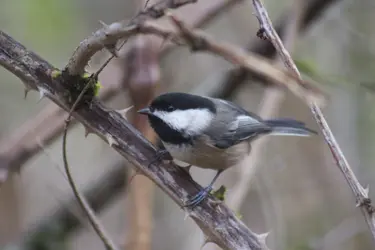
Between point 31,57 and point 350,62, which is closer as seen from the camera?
point 31,57

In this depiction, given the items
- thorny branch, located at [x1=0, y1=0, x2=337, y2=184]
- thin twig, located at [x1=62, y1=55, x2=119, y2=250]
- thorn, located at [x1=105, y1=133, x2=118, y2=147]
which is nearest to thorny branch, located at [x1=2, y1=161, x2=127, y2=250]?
thorny branch, located at [x1=0, y1=0, x2=337, y2=184]

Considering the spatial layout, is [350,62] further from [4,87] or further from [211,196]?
[4,87]

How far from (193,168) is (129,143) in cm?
147

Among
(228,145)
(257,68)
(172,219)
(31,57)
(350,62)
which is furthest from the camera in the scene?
(172,219)

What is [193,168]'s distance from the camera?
8.04 ft

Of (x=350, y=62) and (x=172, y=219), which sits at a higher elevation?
(x=350, y=62)

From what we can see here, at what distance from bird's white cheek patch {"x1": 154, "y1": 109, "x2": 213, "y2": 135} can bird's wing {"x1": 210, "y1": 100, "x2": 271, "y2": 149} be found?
0.06m

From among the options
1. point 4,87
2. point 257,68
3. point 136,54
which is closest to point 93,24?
point 4,87

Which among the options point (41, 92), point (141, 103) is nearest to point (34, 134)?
point (141, 103)

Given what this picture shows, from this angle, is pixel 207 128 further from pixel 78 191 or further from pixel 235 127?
pixel 78 191

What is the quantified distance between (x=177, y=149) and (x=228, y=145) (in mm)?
204

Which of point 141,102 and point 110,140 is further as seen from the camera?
point 141,102

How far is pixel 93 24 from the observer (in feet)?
9.66

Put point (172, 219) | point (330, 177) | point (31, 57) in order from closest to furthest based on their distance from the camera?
point (31, 57) < point (330, 177) < point (172, 219)
